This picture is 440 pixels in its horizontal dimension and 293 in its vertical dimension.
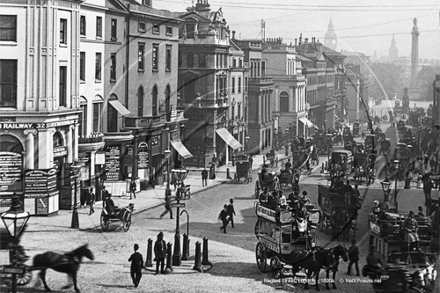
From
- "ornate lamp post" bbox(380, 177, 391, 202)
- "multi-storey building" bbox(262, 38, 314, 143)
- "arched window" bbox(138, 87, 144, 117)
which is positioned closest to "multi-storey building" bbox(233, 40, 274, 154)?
"multi-storey building" bbox(262, 38, 314, 143)

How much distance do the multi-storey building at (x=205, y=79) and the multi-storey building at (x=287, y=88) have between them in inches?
16.7

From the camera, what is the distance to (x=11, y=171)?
9.25 meters

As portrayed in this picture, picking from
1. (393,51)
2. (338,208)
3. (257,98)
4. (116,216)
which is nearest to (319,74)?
(257,98)

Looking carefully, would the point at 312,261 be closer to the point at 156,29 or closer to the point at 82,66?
the point at 156,29

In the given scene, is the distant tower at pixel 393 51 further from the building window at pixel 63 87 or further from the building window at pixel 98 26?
the building window at pixel 63 87

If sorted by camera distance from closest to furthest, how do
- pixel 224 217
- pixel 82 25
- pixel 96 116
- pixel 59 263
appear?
pixel 59 263, pixel 224 217, pixel 82 25, pixel 96 116

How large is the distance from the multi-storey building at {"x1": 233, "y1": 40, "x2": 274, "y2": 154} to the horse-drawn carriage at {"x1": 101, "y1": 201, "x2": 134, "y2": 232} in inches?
85.4

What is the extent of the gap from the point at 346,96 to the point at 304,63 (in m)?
0.67

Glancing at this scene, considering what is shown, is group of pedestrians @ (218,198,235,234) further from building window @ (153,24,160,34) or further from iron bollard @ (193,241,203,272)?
building window @ (153,24,160,34)

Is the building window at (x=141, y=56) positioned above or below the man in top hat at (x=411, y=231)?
above

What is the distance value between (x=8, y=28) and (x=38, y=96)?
0.87 metres

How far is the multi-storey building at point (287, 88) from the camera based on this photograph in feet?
25.4

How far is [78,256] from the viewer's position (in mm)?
8078

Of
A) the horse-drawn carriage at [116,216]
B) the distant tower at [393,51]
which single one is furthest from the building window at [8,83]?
the distant tower at [393,51]
